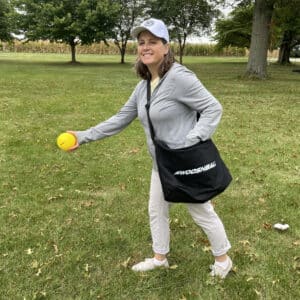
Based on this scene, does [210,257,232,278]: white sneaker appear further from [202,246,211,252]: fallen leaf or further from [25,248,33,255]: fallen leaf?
[25,248,33,255]: fallen leaf

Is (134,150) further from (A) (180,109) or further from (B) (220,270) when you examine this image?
(A) (180,109)

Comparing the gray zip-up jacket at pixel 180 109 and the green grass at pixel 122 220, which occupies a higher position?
the gray zip-up jacket at pixel 180 109

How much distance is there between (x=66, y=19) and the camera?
31.0 m

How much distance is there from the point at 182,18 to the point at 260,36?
18.3 meters

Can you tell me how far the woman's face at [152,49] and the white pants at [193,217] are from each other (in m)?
0.83

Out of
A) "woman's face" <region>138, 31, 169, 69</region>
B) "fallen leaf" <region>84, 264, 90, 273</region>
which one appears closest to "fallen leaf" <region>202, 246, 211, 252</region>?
"fallen leaf" <region>84, 264, 90, 273</region>

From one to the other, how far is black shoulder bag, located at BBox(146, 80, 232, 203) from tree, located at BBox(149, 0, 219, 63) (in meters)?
32.9

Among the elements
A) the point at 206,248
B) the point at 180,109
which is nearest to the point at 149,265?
the point at 206,248

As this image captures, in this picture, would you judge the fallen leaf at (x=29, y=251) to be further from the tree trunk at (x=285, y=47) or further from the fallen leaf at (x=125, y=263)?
the tree trunk at (x=285, y=47)

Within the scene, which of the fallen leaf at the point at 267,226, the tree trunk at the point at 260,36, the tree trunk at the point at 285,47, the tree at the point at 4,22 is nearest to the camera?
the fallen leaf at the point at 267,226

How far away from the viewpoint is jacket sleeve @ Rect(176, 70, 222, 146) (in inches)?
118

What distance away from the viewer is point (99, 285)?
3.63 m

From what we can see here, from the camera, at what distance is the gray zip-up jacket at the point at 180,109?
300cm

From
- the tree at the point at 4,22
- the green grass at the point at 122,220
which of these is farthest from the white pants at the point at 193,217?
the tree at the point at 4,22
